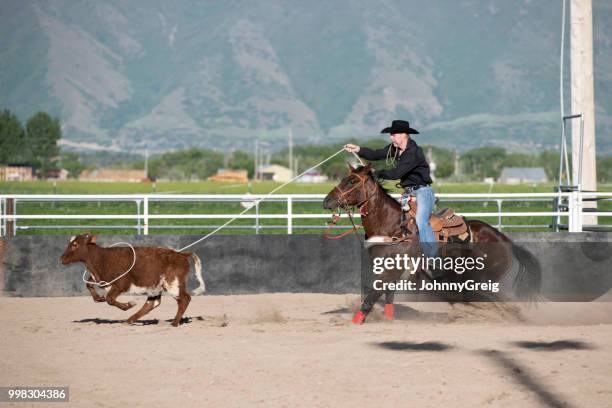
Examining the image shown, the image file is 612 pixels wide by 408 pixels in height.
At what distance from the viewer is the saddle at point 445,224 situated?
11484 mm

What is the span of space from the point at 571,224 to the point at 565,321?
13.4ft

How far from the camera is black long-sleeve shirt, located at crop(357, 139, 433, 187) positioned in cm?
1123

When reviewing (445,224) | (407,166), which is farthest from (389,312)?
(407,166)

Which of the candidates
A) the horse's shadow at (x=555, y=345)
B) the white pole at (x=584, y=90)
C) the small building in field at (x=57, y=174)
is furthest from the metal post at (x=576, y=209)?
the small building in field at (x=57, y=174)

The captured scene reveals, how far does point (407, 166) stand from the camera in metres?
11.2

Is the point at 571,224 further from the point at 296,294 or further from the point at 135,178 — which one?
the point at 135,178

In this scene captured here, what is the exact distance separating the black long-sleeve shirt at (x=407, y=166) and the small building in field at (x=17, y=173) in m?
119

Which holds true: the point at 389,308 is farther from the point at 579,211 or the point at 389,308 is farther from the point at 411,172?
the point at 579,211

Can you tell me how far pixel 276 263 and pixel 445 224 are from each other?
411 cm

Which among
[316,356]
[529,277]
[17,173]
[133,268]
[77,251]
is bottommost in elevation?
[316,356]

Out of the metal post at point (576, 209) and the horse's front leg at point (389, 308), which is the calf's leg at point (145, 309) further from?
the metal post at point (576, 209)

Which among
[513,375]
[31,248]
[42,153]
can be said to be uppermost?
[42,153]

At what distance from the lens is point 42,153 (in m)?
153

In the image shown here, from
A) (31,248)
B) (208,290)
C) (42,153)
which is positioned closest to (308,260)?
(208,290)
